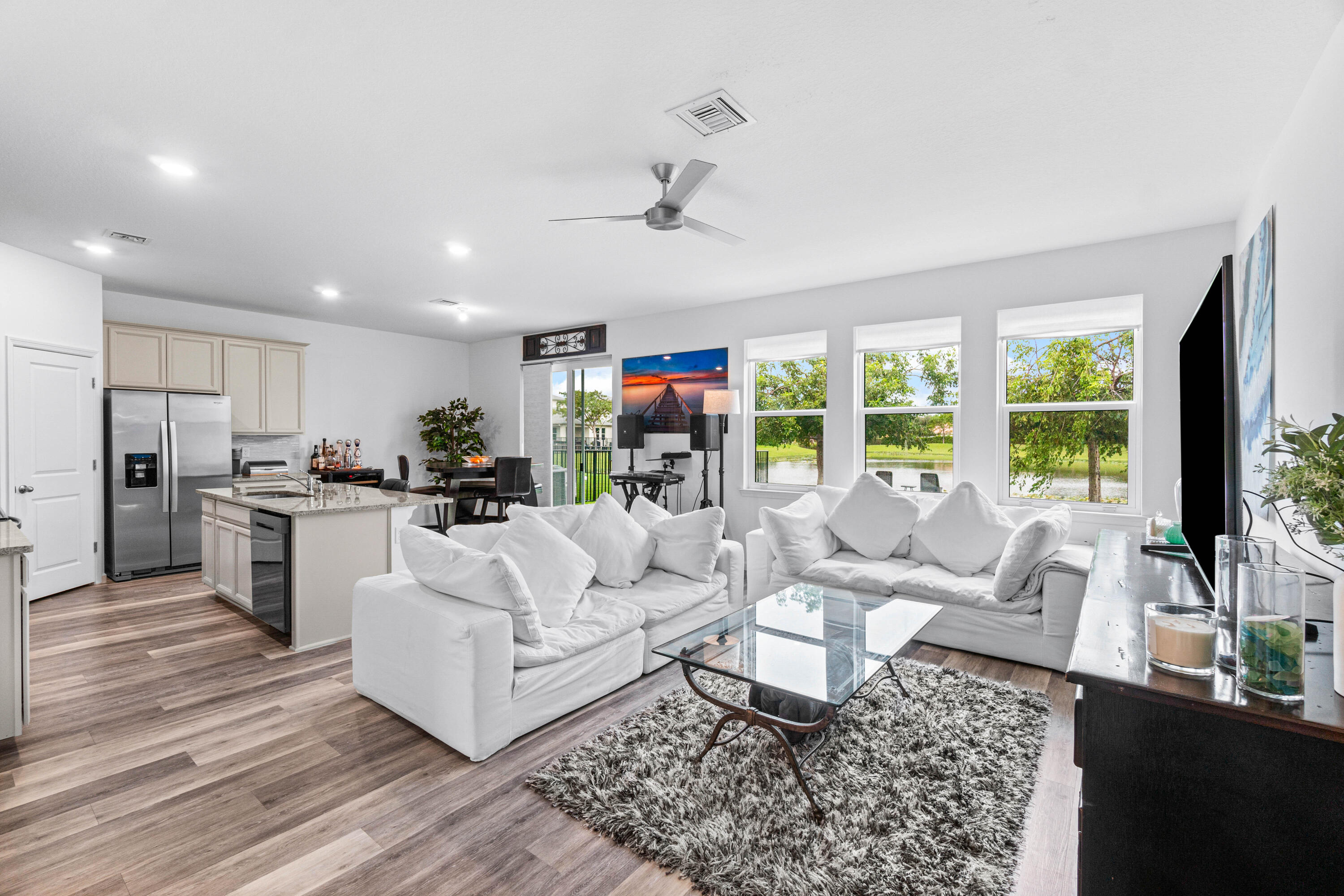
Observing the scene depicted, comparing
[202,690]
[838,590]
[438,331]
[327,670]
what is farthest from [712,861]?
[438,331]

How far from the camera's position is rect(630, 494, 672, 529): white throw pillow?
377 cm

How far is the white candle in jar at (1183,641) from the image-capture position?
47.5 inches

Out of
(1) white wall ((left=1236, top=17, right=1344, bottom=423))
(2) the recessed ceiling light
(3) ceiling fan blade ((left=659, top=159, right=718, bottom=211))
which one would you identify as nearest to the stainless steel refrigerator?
(2) the recessed ceiling light

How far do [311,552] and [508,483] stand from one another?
3136mm

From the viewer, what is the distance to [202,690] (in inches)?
116

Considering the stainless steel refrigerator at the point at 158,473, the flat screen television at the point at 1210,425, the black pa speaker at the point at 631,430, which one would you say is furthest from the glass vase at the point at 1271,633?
the stainless steel refrigerator at the point at 158,473

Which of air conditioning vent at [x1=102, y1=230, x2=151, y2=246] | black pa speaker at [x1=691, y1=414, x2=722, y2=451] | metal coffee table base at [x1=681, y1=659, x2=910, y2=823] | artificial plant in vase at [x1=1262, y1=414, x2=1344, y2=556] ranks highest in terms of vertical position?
air conditioning vent at [x1=102, y1=230, x2=151, y2=246]

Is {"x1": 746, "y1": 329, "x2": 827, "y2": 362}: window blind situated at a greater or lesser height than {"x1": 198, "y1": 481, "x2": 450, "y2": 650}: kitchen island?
greater

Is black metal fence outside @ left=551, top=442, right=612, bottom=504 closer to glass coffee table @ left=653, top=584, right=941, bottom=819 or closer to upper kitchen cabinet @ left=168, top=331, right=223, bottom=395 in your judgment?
upper kitchen cabinet @ left=168, top=331, right=223, bottom=395

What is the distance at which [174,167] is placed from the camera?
2961 mm

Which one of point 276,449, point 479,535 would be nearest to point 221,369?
point 276,449

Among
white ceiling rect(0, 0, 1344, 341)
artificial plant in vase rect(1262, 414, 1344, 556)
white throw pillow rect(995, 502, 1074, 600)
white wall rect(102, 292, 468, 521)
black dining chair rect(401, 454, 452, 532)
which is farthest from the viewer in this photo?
black dining chair rect(401, 454, 452, 532)

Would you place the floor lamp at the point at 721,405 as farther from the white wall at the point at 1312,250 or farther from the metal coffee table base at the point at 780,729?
the white wall at the point at 1312,250

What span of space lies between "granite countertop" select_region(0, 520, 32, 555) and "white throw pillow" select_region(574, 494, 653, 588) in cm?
221
